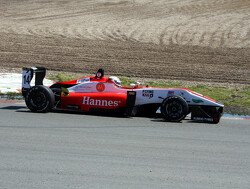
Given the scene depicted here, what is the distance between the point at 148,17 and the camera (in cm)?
3584

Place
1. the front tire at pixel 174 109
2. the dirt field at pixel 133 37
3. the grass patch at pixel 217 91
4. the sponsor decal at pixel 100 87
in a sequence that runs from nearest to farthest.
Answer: the front tire at pixel 174 109 < the sponsor decal at pixel 100 87 < the grass patch at pixel 217 91 < the dirt field at pixel 133 37

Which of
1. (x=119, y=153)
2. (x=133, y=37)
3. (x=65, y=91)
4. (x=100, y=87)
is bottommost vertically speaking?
(x=119, y=153)

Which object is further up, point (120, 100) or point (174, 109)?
point (120, 100)

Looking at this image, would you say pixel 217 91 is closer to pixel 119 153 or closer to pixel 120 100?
pixel 120 100

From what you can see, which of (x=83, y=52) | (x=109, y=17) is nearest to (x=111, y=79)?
(x=83, y=52)

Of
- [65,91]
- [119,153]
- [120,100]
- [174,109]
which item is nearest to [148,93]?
[120,100]

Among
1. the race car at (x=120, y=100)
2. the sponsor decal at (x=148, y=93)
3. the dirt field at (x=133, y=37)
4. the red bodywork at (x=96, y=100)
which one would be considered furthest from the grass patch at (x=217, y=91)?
the red bodywork at (x=96, y=100)

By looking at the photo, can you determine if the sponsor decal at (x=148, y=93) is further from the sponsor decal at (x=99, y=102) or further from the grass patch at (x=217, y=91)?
the grass patch at (x=217, y=91)

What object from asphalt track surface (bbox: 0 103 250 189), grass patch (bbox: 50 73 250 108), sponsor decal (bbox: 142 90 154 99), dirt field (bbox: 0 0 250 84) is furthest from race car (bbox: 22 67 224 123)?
dirt field (bbox: 0 0 250 84)

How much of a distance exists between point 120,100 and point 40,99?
6.43 ft

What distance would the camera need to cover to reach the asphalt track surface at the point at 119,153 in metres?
5.99

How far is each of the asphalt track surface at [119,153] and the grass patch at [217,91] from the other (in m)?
3.27

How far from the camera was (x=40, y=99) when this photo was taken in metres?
11.2

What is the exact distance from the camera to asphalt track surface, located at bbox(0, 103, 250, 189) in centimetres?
599
